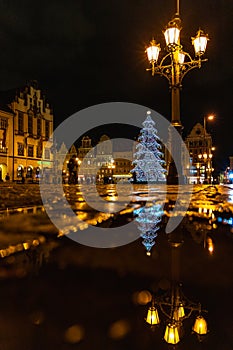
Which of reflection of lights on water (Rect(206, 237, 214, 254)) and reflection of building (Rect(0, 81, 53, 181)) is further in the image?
reflection of building (Rect(0, 81, 53, 181))

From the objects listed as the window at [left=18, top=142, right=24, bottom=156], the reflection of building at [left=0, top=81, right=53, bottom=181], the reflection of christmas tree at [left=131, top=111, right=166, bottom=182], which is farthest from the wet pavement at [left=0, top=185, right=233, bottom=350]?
the window at [left=18, top=142, right=24, bottom=156]

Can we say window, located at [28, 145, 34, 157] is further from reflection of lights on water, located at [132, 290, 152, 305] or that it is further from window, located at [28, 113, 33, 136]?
reflection of lights on water, located at [132, 290, 152, 305]

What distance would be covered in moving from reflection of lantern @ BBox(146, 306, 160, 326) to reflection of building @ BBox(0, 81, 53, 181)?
41.0m

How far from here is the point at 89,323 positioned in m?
1.34

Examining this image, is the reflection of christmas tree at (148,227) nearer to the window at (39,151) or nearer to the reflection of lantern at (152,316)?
the reflection of lantern at (152,316)

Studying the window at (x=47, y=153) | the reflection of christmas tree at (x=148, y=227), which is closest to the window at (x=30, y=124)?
the window at (x=47, y=153)

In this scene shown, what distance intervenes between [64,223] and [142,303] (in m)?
2.57

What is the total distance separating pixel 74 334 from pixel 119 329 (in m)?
0.20

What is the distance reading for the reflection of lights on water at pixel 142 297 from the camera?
1561 mm

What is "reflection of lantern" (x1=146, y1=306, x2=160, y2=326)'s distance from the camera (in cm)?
137

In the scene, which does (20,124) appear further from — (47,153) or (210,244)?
(210,244)

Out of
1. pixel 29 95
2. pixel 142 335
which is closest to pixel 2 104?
A: pixel 29 95

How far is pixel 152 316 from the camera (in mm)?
1430

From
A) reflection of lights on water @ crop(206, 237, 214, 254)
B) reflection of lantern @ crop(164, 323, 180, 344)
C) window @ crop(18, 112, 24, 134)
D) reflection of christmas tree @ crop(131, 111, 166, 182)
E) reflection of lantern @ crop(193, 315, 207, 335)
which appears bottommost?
reflection of lantern @ crop(164, 323, 180, 344)
